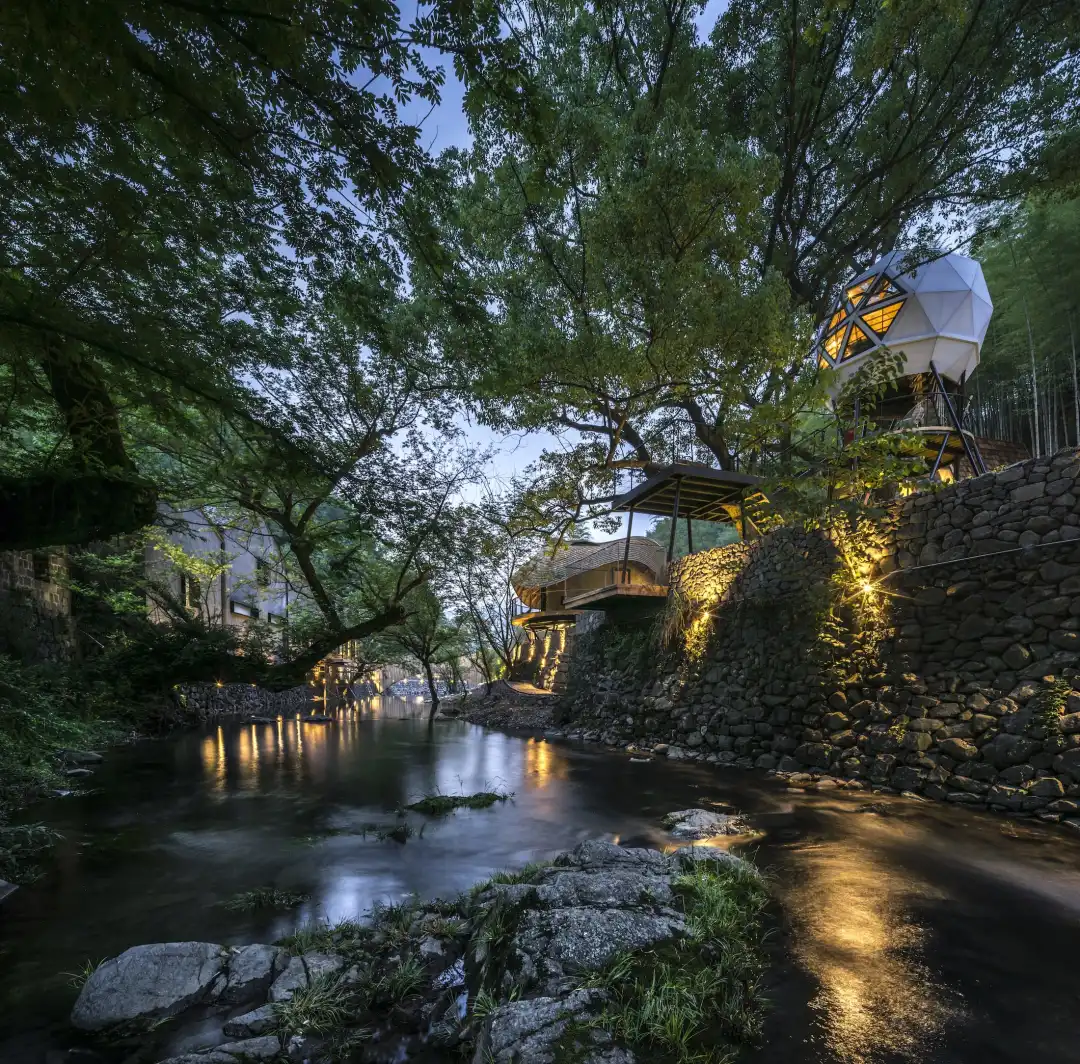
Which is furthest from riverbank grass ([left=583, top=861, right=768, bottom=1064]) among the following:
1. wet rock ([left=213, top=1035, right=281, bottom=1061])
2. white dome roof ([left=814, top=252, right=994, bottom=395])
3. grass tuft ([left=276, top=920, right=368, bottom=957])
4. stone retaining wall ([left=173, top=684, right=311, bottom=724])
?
stone retaining wall ([left=173, top=684, right=311, bottom=724])

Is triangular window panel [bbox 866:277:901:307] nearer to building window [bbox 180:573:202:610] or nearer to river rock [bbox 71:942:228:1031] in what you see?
river rock [bbox 71:942:228:1031]

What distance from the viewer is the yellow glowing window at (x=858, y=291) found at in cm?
1105

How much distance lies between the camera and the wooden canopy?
10.2 metres

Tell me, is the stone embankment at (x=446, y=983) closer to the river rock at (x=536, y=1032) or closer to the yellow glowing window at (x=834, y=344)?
the river rock at (x=536, y=1032)

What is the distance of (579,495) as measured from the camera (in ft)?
43.1

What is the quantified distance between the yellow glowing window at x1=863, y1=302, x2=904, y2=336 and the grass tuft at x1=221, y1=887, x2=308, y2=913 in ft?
43.1

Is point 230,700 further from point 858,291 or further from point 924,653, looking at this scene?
point 858,291

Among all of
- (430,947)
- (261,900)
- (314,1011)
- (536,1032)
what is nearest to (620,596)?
(261,900)

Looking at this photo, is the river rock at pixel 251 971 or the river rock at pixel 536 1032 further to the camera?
the river rock at pixel 251 971

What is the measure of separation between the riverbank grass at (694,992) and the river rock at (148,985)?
2.09 m

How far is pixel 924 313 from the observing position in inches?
427

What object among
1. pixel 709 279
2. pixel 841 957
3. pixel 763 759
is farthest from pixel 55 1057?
pixel 763 759

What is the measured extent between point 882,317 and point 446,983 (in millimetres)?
12996

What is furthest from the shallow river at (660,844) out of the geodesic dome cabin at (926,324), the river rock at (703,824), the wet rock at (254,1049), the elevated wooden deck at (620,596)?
the geodesic dome cabin at (926,324)
